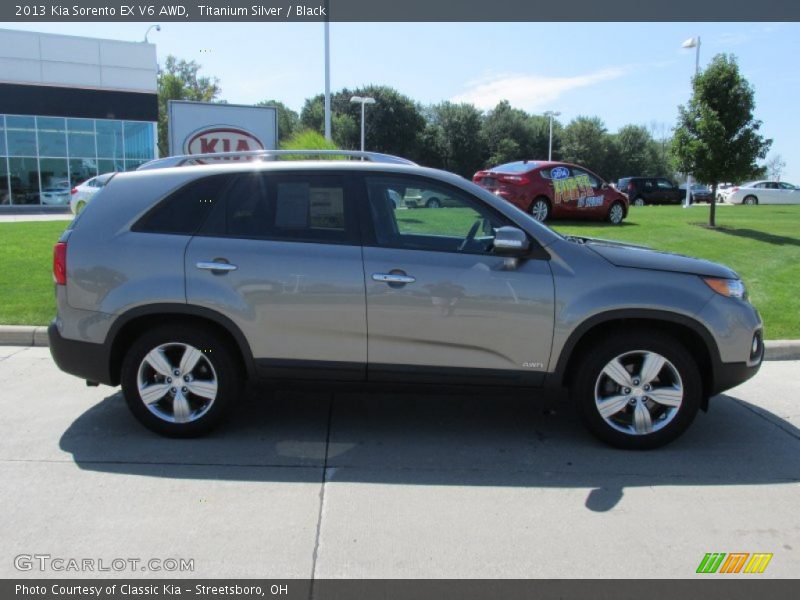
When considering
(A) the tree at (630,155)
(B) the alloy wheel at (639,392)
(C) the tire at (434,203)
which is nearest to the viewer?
(B) the alloy wheel at (639,392)

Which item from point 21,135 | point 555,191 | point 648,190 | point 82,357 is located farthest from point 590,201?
point 21,135

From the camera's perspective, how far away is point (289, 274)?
4.35 m

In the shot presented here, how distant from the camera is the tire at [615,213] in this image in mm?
16375

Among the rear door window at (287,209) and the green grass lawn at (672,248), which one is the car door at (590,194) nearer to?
the green grass lawn at (672,248)

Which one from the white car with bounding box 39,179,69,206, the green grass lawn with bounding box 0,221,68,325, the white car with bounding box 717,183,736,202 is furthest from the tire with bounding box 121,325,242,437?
the white car with bounding box 717,183,736,202

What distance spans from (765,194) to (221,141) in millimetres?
32935

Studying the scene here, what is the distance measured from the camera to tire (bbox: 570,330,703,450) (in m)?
4.39

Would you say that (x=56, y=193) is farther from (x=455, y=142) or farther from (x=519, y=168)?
(x=455, y=142)

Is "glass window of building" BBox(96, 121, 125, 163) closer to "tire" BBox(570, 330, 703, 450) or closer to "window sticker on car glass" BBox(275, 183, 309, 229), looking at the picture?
"window sticker on car glass" BBox(275, 183, 309, 229)

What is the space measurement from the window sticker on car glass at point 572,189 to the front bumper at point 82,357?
12476 millimetres

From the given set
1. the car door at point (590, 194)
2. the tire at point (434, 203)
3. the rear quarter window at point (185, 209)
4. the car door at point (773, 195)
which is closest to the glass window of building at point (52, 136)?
the car door at point (590, 194)

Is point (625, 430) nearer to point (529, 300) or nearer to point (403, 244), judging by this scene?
point (529, 300)

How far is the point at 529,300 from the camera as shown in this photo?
4297mm
